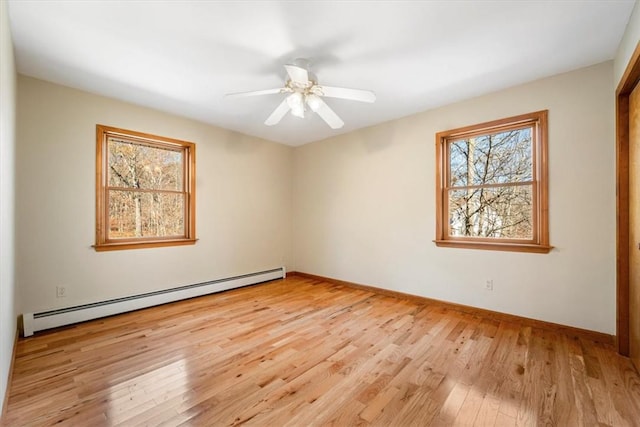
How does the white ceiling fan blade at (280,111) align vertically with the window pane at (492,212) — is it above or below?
above

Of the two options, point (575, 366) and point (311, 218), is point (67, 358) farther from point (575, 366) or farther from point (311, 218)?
point (575, 366)

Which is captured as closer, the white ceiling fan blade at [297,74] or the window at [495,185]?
the white ceiling fan blade at [297,74]

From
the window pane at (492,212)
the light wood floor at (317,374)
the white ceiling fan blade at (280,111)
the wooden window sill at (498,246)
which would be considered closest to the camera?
the light wood floor at (317,374)

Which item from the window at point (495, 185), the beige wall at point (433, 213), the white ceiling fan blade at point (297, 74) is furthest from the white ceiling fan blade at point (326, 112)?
the window at point (495, 185)

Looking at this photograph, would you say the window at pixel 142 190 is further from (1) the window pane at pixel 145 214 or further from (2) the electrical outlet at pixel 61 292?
(2) the electrical outlet at pixel 61 292

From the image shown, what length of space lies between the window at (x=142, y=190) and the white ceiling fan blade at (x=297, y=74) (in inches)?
87.7

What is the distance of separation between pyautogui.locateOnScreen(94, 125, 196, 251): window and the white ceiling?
0.62m

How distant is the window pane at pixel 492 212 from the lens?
2.95 meters

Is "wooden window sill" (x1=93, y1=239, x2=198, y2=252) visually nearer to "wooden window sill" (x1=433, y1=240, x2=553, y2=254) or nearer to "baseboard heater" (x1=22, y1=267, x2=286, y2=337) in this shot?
"baseboard heater" (x1=22, y1=267, x2=286, y2=337)

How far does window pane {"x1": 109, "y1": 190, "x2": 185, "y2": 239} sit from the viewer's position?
327cm

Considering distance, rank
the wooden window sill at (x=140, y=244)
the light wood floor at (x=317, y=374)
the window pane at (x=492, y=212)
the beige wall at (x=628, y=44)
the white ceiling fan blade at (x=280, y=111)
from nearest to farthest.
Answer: the light wood floor at (x=317, y=374) → the beige wall at (x=628, y=44) → the white ceiling fan blade at (x=280, y=111) → the window pane at (x=492, y=212) → the wooden window sill at (x=140, y=244)

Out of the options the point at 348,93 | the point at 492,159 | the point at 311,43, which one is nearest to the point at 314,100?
the point at 348,93

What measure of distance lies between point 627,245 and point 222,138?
4633 millimetres

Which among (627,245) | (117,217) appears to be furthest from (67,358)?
(627,245)
